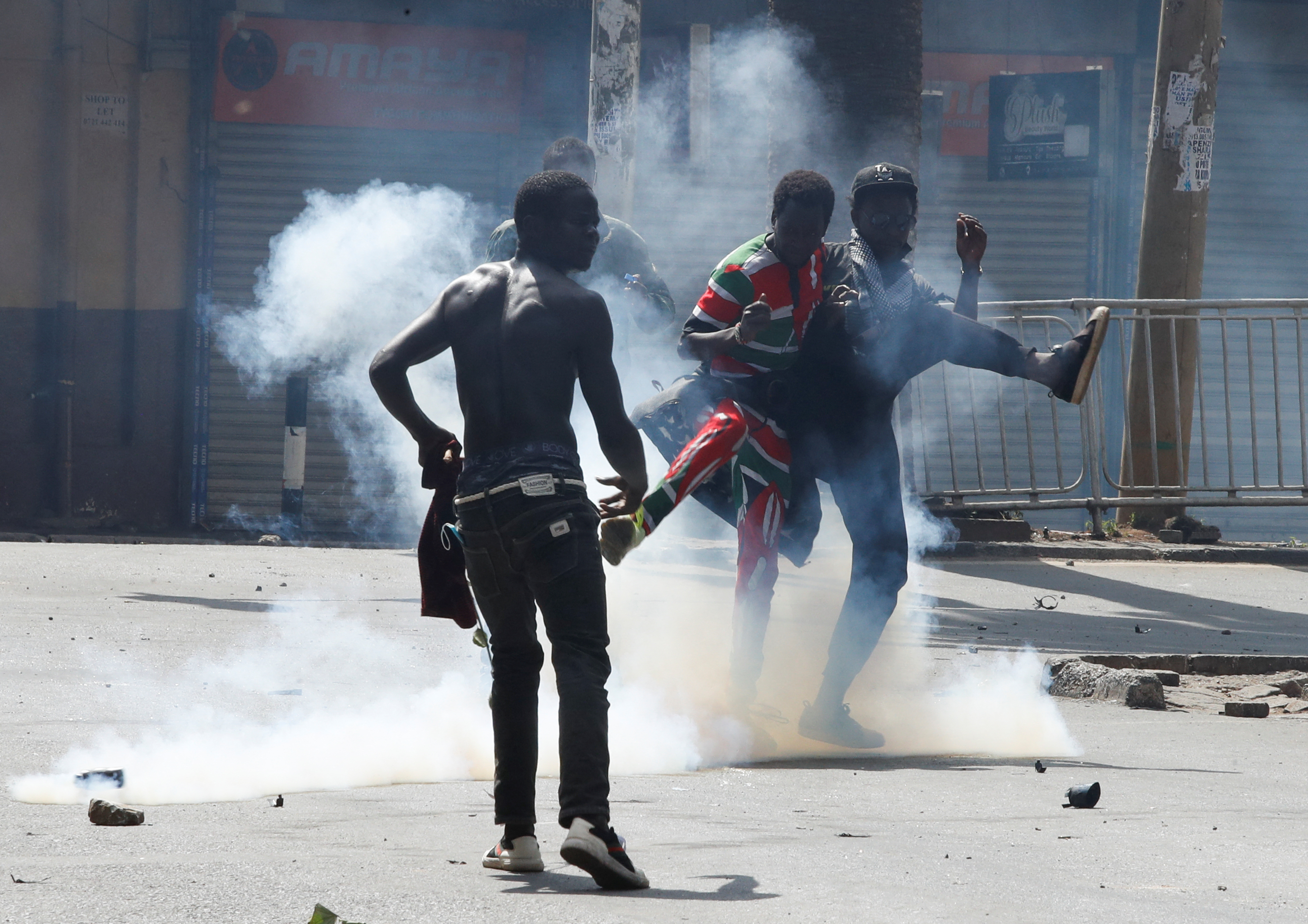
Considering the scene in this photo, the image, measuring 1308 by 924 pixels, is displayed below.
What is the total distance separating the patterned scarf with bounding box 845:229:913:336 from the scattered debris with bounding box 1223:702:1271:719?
1946 millimetres

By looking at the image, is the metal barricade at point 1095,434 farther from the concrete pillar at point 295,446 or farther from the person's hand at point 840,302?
the person's hand at point 840,302

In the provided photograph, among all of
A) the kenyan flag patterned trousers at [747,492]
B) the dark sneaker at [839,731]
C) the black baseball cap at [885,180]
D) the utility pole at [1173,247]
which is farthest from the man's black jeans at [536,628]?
the utility pole at [1173,247]

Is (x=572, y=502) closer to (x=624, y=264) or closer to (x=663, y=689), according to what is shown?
(x=663, y=689)

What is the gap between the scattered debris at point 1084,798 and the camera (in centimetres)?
386

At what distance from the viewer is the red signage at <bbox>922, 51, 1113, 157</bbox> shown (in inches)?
595

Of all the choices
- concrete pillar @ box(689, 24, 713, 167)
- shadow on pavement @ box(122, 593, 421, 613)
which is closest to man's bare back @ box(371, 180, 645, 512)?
shadow on pavement @ box(122, 593, 421, 613)

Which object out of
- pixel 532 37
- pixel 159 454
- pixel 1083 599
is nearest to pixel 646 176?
pixel 532 37

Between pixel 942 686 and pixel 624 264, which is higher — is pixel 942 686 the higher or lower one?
the lower one

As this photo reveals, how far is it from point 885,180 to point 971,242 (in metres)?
0.32

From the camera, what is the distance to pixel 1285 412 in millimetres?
11758

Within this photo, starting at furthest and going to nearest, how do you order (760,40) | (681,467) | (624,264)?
(760,40)
(624,264)
(681,467)

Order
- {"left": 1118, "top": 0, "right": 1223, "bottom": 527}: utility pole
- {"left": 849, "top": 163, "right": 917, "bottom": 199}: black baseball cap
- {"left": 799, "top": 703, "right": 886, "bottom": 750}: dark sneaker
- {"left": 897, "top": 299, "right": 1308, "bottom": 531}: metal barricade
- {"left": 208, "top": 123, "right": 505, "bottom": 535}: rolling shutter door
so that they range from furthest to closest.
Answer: {"left": 208, "top": 123, "right": 505, "bottom": 535}: rolling shutter door, {"left": 1118, "top": 0, "right": 1223, "bottom": 527}: utility pole, {"left": 897, "top": 299, "right": 1308, "bottom": 531}: metal barricade, {"left": 849, "top": 163, "right": 917, "bottom": 199}: black baseball cap, {"left": 799, "top": 703, "right": 886, "bottom": 750}: dark sneaker

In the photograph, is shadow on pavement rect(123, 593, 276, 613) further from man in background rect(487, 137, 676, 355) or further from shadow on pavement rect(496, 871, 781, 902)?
shadow on pavement rect(496, 871, 781, 902)

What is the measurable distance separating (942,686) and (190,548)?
243 inches
